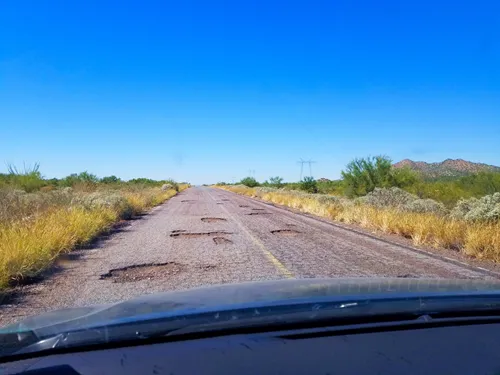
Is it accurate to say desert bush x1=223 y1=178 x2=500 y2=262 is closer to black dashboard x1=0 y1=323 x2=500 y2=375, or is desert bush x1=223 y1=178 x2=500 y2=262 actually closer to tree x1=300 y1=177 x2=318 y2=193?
black dashboard x1=0 y1=323 x2=500 y2=375

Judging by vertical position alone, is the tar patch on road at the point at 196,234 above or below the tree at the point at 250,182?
below

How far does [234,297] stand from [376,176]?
1280 inches

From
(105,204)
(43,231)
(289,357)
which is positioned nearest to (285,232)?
(43,231)

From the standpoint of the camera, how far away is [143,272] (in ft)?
29.0

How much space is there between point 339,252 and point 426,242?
12.2ft

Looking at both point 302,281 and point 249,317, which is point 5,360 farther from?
point 302,281

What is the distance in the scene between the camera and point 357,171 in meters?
35.5

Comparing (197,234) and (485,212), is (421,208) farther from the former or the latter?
(197,234)

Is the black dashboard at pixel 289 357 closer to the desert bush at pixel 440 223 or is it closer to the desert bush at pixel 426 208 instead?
the desert bush at pixel 440 223

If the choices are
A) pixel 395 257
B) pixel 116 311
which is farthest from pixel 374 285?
pixel 395 257

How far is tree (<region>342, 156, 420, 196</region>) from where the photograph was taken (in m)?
34.1

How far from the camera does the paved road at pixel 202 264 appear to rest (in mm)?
7183

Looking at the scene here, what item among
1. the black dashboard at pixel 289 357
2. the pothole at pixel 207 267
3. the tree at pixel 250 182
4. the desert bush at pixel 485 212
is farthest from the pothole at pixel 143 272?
the tree at pixel 250 182

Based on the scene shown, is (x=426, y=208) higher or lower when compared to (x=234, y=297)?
higher
